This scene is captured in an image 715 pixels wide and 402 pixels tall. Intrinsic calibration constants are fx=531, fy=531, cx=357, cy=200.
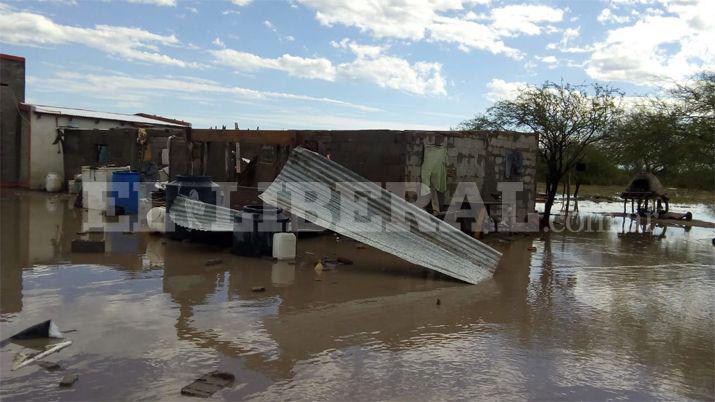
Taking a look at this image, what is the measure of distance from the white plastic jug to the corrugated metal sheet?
668 millimetres

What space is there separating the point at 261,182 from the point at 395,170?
3.25 meters

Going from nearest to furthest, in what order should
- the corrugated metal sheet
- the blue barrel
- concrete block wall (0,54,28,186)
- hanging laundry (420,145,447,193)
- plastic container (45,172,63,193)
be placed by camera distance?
1. the corrugated metal sheet
2. hanging laundry (420,145,447,193)
3. the blue barrel
4. plastic container (45,172,63,193)
5. concrete block wall (0,54,28,186)

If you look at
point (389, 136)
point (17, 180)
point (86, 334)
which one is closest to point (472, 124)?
point (389, 136)

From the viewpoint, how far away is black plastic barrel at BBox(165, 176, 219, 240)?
1029 centimetres

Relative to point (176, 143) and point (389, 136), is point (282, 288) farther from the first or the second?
point (176, 143)

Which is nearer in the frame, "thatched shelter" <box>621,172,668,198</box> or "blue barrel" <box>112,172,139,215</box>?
"blue barrel" <box>112,172,139,215</box>

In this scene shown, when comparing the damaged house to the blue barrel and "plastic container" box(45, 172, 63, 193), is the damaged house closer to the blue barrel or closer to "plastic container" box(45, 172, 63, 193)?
the blue barrel

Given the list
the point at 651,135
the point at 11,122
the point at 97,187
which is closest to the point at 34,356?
the point at 97,187

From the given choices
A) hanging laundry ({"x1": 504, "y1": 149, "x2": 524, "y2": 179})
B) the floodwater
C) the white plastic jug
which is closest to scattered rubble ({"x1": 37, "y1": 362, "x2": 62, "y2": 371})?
the floodwater

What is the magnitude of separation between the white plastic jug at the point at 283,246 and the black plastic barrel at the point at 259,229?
0.52ft

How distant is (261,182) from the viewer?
502 inches

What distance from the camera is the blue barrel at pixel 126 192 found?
1362 centimetres

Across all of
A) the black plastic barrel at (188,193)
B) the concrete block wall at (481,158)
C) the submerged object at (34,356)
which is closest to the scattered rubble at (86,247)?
the black plastic barrel at (188,193)

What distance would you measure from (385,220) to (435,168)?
13.3 feet
